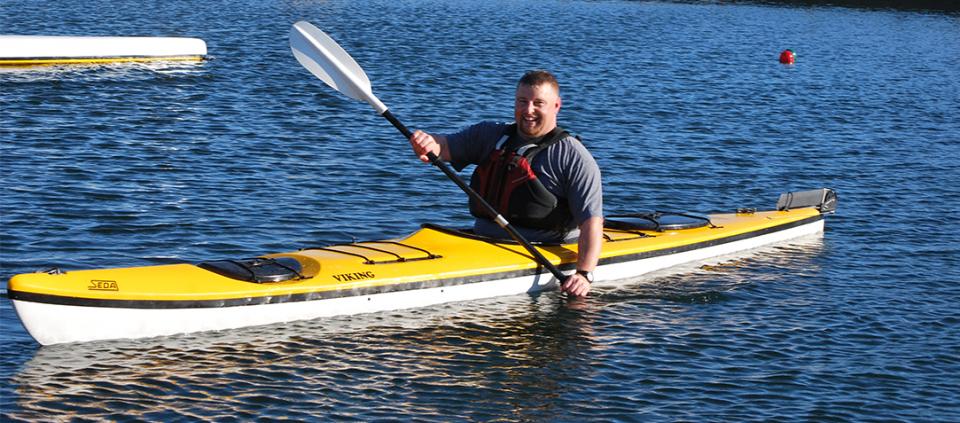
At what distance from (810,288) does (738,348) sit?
1838 mm

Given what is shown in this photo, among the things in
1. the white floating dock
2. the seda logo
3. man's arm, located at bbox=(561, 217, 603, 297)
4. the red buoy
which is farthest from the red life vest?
the red buoy

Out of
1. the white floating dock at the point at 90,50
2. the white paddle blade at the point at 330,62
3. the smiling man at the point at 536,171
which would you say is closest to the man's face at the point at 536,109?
the smiling man at the point at 536,171

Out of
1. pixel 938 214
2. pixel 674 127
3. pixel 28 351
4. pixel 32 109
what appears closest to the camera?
pixel 28 351

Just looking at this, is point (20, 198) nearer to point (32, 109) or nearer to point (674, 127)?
point (32, 109)

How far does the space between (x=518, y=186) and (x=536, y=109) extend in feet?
1.82

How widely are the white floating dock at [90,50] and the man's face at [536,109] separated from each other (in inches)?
588

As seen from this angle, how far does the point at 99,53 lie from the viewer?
22859mm

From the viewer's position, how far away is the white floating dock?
21.5 m

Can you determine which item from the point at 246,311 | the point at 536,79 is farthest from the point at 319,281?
the point at 536,79

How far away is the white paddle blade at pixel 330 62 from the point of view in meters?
9.21

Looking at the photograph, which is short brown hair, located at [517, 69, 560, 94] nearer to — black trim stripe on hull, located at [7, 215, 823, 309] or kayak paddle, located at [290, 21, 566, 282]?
kayak paddle, located at [290, 21, 566, 282]

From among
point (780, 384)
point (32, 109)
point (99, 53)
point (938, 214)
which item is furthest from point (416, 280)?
point (99, 53)

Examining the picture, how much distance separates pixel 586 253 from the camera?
8750 millimetres

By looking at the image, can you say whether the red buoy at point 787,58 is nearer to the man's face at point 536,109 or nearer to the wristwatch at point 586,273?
the man's face at point 536,109
